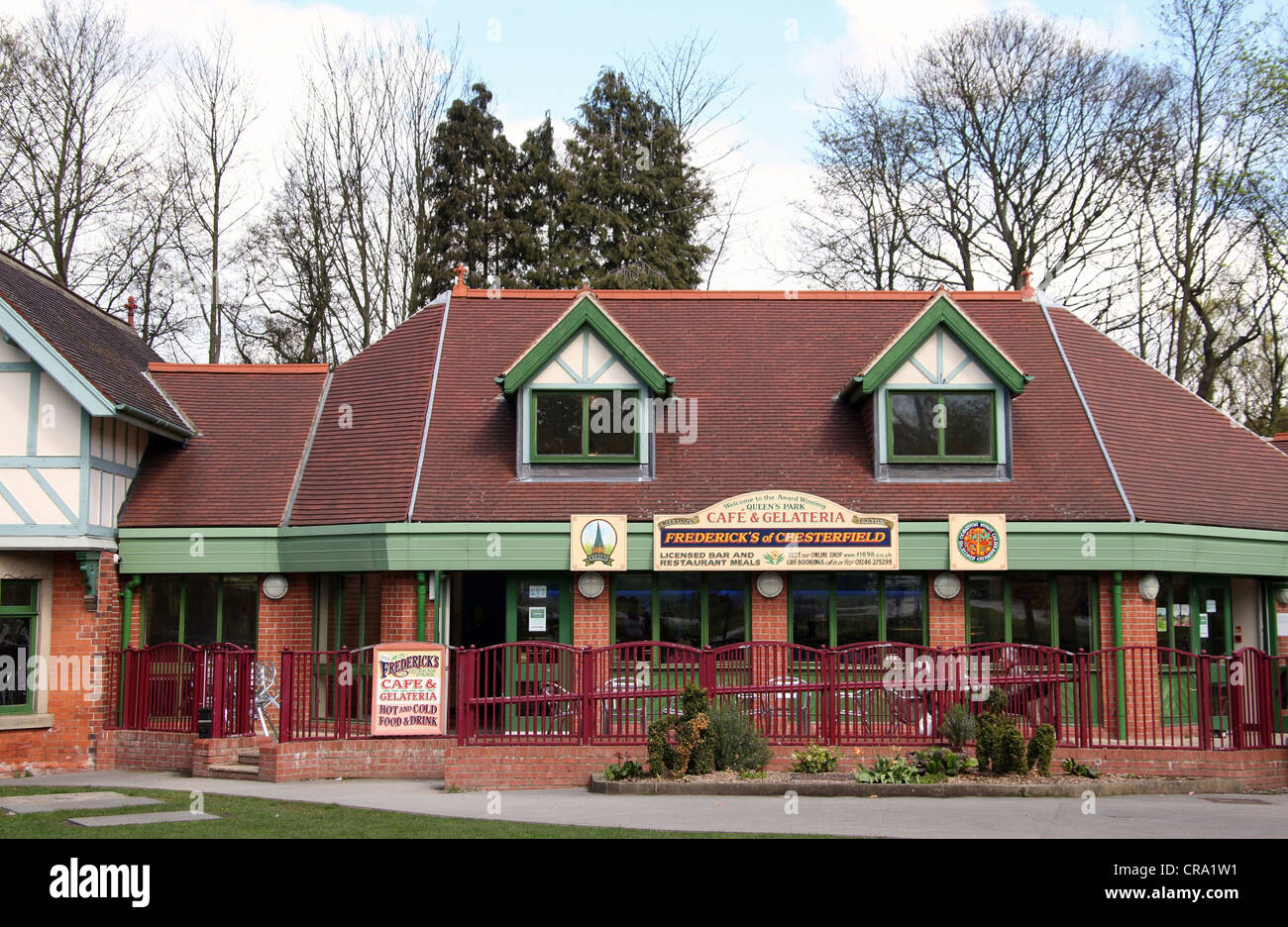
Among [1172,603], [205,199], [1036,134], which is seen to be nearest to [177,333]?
[205,199]

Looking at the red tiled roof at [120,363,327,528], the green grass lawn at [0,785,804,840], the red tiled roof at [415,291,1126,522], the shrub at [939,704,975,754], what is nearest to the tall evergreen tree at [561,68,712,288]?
the red tiled roof at [415,291,1126,522]

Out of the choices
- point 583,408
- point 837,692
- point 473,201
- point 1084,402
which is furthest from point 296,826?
point 473,201

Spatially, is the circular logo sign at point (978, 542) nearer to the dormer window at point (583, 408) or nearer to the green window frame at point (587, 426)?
the dormer window at point (583, 408)

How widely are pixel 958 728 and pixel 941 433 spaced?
6.21 metres

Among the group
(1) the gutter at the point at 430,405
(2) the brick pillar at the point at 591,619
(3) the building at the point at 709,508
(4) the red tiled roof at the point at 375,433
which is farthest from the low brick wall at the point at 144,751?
(2) the brick pillar at the point at 591,619

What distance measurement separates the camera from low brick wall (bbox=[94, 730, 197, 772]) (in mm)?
17781

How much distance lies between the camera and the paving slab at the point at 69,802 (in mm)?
12930

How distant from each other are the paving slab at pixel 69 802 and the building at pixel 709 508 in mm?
4852

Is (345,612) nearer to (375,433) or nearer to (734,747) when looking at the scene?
(375,433)

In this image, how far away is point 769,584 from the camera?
18.8 m

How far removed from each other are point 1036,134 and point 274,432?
77.1 feet

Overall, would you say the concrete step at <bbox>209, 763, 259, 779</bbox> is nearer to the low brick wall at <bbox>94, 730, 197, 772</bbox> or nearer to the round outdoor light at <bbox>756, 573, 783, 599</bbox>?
the low brick wall at <bbox>94, 730, 197, 772</bbox>

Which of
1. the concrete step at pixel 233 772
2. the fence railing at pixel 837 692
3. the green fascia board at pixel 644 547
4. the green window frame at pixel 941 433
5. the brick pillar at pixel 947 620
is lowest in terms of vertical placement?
the concrete step at pixel 233 772

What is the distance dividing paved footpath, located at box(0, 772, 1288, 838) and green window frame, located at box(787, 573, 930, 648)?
529 centimetres
